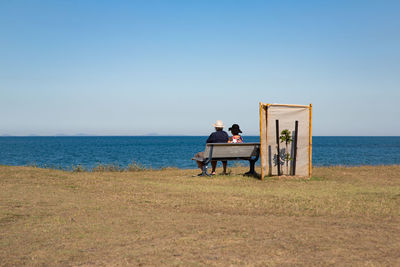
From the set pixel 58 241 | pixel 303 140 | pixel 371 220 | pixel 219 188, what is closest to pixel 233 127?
pixel 303 140

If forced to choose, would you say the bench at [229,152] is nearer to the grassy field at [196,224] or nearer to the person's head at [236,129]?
the person's head at [236,129]

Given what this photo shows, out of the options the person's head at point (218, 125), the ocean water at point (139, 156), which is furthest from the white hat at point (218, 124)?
the ocean water at point (139, 156)

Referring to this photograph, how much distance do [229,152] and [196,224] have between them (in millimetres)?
7379

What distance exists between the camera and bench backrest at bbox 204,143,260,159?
43.6ft

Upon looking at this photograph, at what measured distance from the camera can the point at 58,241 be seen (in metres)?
5.32

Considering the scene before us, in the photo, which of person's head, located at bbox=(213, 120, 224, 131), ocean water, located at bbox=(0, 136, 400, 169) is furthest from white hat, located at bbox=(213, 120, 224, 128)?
ocean water, located at bbox=(0, 136, 400, 169)

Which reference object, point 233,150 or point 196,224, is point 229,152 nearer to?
point 233,150

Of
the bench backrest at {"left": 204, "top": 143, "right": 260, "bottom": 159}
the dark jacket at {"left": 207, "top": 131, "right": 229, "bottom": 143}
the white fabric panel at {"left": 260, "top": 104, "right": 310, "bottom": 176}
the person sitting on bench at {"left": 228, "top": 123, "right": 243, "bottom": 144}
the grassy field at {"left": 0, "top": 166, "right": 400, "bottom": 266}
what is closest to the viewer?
the grassy field at {"left": 0, "top": 166, "right": 400, "bottom": 266}

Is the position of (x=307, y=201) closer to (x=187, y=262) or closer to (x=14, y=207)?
(x=187, y=262)

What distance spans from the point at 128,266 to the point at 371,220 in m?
4.17

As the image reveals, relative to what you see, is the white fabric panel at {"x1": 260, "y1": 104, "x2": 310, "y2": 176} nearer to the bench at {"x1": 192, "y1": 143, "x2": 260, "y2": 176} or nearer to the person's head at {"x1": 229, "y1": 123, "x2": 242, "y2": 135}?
the bench at {"x1": 192, "y1": 143, "x2": 260, "y2": 176}

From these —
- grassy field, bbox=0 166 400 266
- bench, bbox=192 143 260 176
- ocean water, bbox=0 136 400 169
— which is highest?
bench, bbox=192 143 260 176

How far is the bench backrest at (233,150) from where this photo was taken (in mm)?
13289

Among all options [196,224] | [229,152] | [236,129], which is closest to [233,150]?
[229,152]
